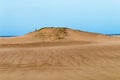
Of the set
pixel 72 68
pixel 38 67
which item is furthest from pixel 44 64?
pixel 72 68

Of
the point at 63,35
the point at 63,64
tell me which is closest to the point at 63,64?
the point at 63,64

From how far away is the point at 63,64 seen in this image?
8008 millimetres

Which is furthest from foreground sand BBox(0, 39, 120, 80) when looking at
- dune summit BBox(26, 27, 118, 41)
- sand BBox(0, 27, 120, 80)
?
dune summit BBox(26, 27, 118, 41)

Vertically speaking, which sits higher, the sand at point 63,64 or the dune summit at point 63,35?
the dune summit at point 63,35

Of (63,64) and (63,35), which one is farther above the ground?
(63,35)

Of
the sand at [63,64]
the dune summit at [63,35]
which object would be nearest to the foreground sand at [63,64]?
the sand at [63,64]

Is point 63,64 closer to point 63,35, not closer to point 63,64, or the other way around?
point 63,64

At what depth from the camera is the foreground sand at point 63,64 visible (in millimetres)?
6379

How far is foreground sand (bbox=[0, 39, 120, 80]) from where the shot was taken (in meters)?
6.38

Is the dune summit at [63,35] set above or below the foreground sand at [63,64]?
above

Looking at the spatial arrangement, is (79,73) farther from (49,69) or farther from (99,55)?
(99,55)

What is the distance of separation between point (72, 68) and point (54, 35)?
9067 mm

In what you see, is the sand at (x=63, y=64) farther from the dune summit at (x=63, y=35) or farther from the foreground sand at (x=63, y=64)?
the dune summit at (x=63, y=35)

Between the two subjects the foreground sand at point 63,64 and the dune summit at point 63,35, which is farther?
the dune summit at point 63,35
